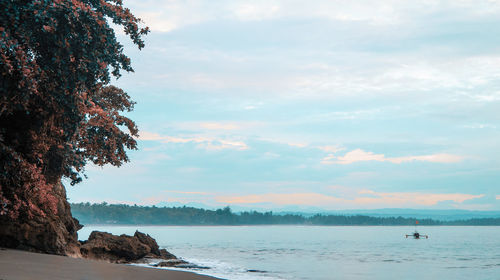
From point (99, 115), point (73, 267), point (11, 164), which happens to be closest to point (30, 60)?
point (11, 164)

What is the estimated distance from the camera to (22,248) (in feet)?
52.9

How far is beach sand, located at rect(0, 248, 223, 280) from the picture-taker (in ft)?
34.9

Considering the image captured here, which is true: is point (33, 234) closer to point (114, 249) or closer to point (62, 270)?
point (62, 270)

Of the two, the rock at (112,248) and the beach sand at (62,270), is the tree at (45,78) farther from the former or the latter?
the rock at (112,248)

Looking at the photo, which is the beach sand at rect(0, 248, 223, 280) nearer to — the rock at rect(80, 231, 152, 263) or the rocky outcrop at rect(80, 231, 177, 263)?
the rocky outcrop at rect(80, 231, 177, 263)

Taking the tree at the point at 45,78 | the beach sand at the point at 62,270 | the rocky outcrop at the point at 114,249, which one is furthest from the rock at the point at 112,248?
the beach sand at the point at 62,270

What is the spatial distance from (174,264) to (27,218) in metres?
17.8

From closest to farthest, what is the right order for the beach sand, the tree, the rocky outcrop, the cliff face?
1. the beach sand
2. the tree
3. the cliff face
4. the rocky outcrop

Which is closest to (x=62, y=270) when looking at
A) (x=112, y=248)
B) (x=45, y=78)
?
(x=45, y=78)

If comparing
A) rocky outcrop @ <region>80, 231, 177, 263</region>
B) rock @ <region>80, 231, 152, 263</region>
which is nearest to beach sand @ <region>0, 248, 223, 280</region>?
rocky outcrop @ <region>80, 231, 177, 263</region>

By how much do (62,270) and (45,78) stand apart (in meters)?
5.73

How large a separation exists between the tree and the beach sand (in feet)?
8.33

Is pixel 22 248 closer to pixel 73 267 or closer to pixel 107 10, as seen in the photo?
pixel 73 267

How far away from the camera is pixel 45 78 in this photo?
47.1 feet
